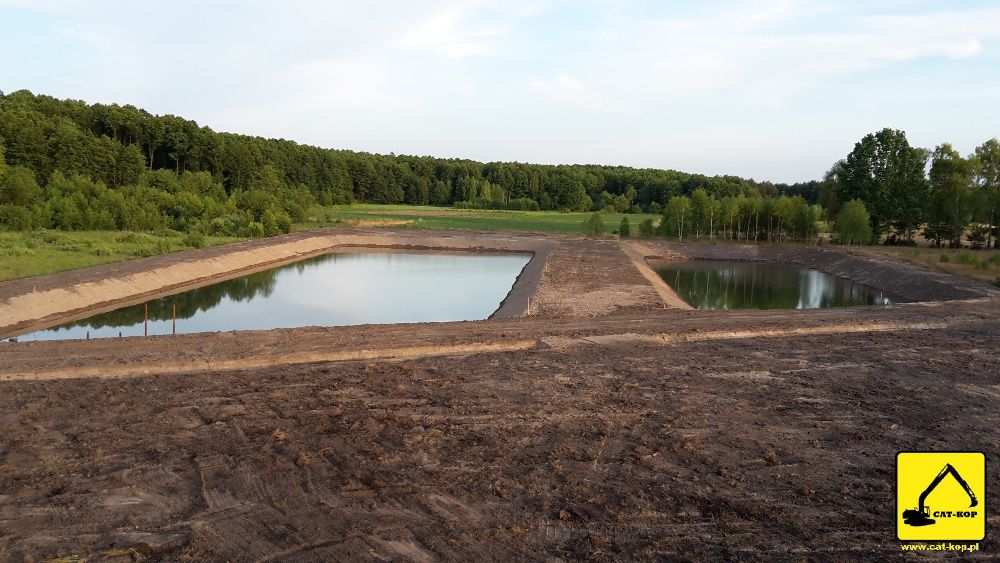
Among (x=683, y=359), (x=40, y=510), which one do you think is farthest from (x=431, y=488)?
(x=683, y=359)

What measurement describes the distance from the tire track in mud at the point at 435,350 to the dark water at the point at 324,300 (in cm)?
806

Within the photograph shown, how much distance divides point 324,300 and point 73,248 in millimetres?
14290

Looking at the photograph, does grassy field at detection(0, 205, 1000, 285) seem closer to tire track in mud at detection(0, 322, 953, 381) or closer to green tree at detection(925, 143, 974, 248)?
green tree at detection(925, 143, 974, 248)

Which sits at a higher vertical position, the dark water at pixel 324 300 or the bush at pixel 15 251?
the bush at pixel 15 251

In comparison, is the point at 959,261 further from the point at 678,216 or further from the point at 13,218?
the point at 13,218

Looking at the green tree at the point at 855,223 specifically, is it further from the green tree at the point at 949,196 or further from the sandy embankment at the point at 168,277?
the sandy embankment at the point at 168,277

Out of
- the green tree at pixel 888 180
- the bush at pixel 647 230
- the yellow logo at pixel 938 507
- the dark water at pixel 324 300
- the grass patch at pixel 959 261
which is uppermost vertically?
the green tree at pixel 888 180

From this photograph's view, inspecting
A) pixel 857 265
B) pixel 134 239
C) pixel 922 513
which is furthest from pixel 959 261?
pixel 134 239

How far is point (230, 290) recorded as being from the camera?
32.3m

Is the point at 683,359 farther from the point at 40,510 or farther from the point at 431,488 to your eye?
the point at 40,510

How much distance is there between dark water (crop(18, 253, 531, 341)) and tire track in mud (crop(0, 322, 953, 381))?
806cm

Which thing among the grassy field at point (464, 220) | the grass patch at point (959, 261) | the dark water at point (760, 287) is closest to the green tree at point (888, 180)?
the grass patch at point (959, 261)

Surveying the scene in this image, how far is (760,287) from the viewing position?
3731 centimetres

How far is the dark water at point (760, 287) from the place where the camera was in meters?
31.7
